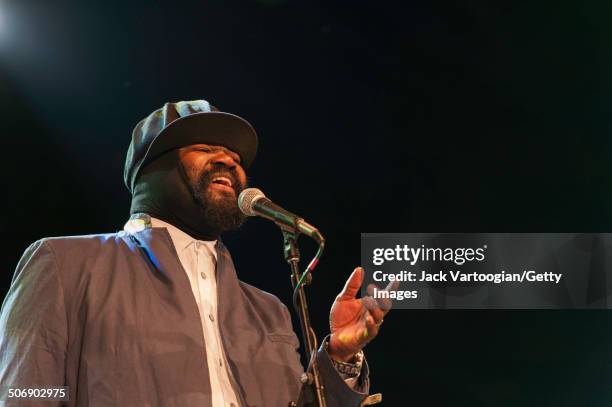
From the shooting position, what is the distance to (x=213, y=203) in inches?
94.7

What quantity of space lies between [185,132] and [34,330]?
0.79m

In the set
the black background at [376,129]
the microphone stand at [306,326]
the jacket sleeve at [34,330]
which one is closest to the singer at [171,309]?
the jacket sleeve at [34,330]

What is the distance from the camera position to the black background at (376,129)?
4.03 meters

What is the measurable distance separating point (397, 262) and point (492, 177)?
2.45 ft

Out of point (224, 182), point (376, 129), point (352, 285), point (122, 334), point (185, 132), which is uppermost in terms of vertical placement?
point (376, 129)

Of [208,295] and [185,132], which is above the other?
[185,132]

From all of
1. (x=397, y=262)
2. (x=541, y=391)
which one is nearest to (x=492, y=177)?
(x=397, y=262)

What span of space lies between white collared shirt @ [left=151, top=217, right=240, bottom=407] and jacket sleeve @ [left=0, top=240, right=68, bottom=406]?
1.29ft

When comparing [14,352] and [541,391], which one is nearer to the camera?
[14,352]

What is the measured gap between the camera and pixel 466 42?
4.45m

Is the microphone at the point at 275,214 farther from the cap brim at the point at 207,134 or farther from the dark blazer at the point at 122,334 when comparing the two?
the cap brim at the point at 207,134

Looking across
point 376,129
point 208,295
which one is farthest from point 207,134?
point 376,129

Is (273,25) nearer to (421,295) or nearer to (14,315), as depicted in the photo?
(421,295)

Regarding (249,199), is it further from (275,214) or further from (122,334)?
(122,334)
